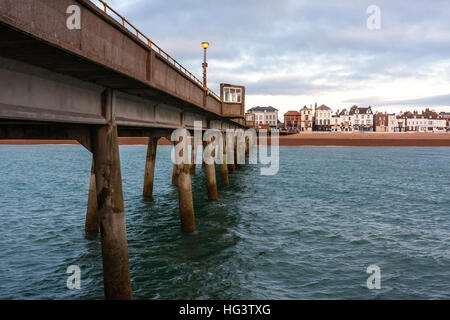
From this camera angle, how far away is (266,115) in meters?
190

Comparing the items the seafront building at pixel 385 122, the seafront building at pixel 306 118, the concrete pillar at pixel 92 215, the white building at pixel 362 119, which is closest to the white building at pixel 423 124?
the seafront building at pixel 385 122

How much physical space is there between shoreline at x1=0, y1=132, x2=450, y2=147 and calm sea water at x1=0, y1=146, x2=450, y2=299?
100 meters

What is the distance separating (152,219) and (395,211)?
55.4 ft

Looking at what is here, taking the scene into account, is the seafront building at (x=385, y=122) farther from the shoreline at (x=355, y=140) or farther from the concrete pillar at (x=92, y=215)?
the concrete pillar at (x=92, y=215)

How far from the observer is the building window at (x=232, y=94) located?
27.5 meters

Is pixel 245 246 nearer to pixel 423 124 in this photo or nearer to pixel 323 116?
pixel 323 116

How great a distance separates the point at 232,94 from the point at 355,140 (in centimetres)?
11209

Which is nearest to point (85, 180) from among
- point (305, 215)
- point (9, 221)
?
point (9, 221)

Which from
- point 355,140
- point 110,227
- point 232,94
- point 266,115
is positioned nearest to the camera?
A: point 110,227

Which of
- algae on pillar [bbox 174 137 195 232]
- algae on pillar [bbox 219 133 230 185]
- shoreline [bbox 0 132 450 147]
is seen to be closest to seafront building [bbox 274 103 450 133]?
shoreline [bbox 0 132 450 147]

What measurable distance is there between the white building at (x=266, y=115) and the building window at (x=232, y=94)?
163 m


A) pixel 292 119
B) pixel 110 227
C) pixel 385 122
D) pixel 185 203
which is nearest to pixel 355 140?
pixel 385 122

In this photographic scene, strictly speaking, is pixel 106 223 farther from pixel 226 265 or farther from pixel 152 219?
pixel 152 219

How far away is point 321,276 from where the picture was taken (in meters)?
13.4
